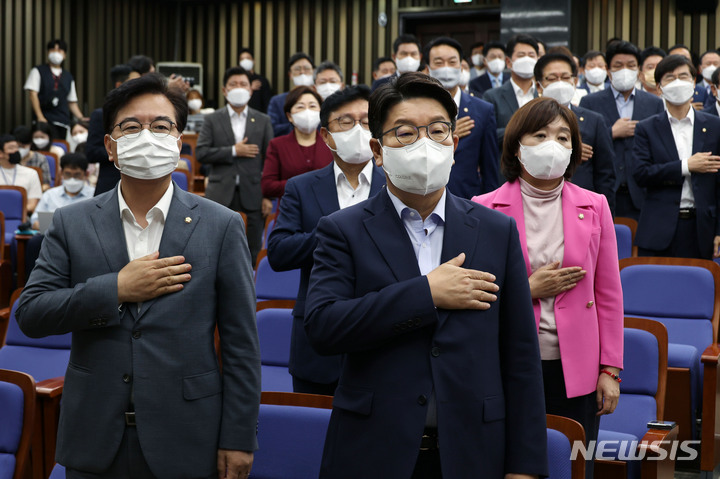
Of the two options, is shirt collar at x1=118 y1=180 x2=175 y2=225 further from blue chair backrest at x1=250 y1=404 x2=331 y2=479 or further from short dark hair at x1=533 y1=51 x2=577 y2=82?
short dark hair at x1=533 y1=51 x2=577 y2=82

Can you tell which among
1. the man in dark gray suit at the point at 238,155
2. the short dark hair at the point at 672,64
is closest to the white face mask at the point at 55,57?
the man in dark gray suit at the point at 238,155

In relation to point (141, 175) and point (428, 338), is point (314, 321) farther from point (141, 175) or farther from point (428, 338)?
point (141, 175)

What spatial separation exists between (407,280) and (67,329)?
768 mm

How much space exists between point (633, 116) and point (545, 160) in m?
3.19

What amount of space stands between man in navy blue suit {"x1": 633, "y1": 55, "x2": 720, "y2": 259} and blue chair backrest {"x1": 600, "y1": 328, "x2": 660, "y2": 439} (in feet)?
5.83

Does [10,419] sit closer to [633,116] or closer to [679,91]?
[679,91]

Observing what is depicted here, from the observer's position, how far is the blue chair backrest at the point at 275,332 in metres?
3.31

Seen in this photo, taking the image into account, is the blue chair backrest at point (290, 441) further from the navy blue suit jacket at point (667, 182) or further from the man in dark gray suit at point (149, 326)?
Answer: the navy blue suit jacket at point (667, 182)

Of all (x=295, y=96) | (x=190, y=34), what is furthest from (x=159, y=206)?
(x=190, y=34)

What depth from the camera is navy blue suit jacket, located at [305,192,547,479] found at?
5.40 ft

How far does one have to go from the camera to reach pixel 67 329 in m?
1.88

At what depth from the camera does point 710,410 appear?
3174mm

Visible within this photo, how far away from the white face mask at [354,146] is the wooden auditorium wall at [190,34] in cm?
933

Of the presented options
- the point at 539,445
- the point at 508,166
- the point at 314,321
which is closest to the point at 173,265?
the point at 314,321
